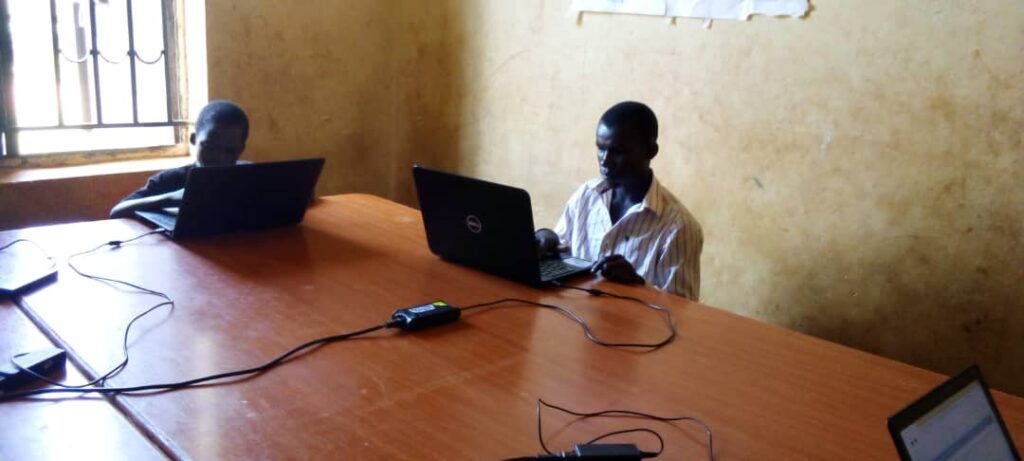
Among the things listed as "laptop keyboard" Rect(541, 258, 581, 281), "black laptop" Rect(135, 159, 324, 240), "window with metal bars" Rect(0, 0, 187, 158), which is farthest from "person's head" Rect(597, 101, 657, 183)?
"window with metal bars" Rect(0, 0, 187, 158)

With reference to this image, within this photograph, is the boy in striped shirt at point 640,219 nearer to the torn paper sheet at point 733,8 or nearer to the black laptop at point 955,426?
the torn paper sheet at point 733,8

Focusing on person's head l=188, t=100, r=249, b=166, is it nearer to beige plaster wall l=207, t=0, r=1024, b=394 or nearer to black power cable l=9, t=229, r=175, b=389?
black power cable l=9, t=229, r=175, b=389

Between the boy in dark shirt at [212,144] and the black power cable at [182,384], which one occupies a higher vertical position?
the boy in dark shirt at [212,144]

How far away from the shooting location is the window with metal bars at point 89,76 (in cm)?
268

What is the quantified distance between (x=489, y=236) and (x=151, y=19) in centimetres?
200

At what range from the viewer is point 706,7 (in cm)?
253

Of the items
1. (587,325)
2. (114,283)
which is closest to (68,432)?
(114,283)

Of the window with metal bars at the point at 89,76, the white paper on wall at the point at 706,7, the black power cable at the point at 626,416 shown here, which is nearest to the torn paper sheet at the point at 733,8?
the white paper on wall at the point at 706,7

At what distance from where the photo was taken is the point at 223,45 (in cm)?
303

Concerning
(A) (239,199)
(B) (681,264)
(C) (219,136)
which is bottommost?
(B) (681,264)

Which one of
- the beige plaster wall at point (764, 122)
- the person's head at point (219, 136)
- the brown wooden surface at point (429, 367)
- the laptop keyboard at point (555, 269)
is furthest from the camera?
the person's head at point (219, 136)

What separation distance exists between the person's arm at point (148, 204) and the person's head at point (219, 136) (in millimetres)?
160

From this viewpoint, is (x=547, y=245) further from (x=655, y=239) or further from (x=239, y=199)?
(x=239, y=199)

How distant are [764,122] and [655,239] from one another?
66cm
